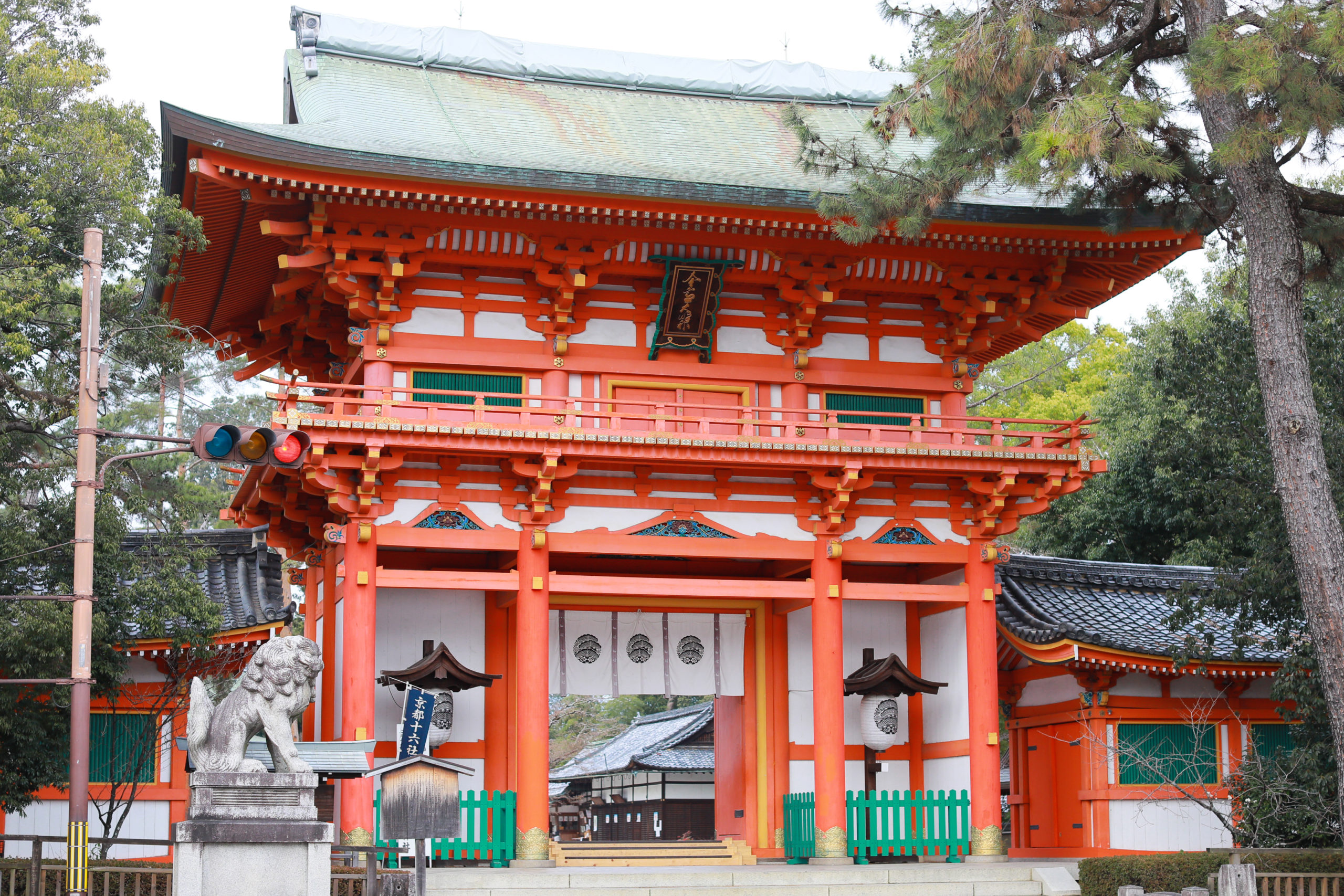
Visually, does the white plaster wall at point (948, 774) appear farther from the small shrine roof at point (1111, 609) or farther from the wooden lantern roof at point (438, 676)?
the wooden lantern roof at point (438, 676)

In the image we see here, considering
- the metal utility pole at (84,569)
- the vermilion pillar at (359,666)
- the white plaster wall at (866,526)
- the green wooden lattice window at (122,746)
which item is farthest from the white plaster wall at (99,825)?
the white plaster wall at (866,526)

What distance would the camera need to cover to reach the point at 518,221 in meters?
15.4

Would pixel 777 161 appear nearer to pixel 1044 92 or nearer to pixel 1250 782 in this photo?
pixel 1044 92

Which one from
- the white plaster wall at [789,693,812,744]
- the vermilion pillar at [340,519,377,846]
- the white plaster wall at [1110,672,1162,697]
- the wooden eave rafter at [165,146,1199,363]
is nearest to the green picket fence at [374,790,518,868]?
the vermilion pillar at [340,519,377,846]

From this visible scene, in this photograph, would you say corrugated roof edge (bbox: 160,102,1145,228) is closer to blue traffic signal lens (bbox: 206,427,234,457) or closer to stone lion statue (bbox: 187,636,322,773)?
blue traffic signal lens (bbox: 206,427,234,457)

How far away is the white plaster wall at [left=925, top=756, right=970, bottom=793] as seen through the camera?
53.2 ft

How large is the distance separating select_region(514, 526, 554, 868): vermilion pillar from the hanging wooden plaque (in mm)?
2866

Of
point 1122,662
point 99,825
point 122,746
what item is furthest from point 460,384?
point 1122,662

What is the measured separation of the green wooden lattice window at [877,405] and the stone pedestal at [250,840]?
8.75 m

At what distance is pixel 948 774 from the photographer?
16578 mm

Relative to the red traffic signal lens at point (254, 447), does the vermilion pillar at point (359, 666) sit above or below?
below

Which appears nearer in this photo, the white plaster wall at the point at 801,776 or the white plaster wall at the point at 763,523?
the white plaster wall at the point at 763,523

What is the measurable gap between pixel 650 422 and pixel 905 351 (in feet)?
11.3

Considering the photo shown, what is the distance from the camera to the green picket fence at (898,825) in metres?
15.6
